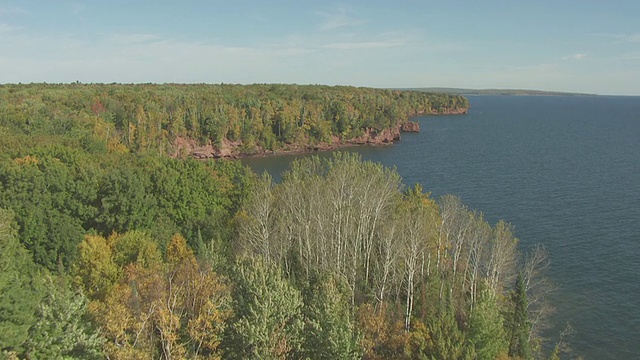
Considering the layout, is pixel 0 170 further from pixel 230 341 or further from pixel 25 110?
pixel 25 110

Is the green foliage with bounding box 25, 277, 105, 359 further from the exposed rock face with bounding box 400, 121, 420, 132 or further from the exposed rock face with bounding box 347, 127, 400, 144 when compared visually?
the exposed rock face with bounding box 400, 121, 420, 132

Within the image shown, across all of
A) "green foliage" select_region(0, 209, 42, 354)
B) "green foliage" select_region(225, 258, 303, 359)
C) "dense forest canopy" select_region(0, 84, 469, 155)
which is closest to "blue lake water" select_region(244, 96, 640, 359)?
"dense forest canopy" select_region(0, 84, 469, 155)

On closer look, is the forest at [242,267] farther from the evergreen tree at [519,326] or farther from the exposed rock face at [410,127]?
the exposed rock face at [410,127]

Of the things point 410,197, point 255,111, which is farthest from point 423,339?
point 255,111

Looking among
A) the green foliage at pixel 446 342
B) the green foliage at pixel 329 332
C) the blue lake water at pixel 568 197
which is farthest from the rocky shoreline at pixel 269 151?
the green foliage at pixel 446 342

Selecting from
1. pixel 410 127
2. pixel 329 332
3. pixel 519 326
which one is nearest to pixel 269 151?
pixel 410 127

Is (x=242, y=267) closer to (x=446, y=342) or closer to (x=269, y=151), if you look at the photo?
(x=446, y=342)
